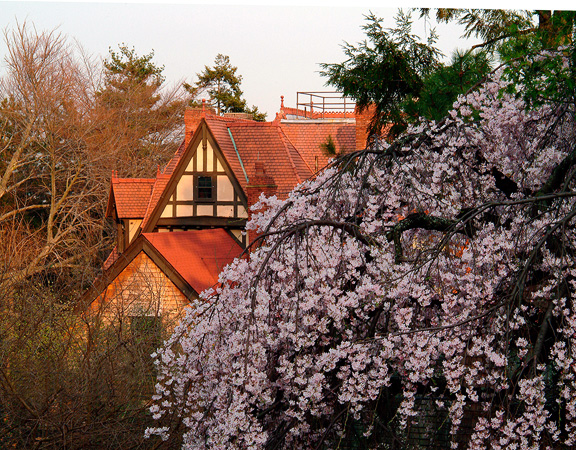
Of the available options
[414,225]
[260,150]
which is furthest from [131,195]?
[414,225]

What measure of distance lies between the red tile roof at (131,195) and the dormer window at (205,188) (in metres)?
1.28

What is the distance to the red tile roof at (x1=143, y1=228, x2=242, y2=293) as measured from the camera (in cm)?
905

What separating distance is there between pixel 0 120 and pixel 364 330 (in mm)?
10907

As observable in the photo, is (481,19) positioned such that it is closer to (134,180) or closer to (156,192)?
(156,192)

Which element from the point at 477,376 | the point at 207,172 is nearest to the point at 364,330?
the point at 477,376

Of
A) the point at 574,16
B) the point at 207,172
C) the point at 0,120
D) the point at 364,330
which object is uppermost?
the point at 0,120

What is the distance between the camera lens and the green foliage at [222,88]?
7.33 m

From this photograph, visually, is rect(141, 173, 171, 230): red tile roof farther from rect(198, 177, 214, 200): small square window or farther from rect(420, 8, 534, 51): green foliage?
rect(420, 8, 534, 51): green foliage

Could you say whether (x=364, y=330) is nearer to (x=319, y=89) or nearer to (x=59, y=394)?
(x=59, y=394)

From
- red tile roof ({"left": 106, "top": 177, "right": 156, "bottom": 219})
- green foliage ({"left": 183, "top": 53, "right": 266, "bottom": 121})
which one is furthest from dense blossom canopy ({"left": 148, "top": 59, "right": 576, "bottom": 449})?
red tile roof ({"left": 106, "top": 177, "right": 156, "bottom": 219})

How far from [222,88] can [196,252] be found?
7.26 feet

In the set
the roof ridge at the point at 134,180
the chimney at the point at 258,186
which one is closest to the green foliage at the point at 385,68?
the chimney at the point at 258,186

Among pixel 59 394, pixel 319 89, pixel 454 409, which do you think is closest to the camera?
pixel 454 409

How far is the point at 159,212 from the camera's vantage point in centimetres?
1018
